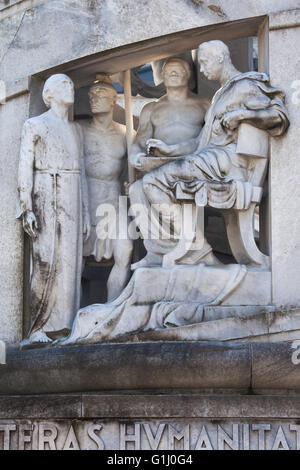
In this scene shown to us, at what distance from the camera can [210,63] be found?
Result: 660 inches

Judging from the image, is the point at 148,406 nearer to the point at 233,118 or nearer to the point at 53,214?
the point at 53,214

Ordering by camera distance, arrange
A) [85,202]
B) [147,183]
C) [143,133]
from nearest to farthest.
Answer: [147,183] < [85,202] < [143,133]

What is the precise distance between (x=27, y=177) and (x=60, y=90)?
97cm

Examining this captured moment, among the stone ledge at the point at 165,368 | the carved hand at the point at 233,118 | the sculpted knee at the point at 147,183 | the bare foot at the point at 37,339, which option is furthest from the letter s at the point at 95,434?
the carved hand at the point at 233,118

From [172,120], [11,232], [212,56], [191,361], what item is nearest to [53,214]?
[11,232]

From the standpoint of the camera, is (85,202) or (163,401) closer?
(163,401)

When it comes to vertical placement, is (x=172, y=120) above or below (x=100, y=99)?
below

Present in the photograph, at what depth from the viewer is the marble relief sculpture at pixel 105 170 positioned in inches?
671

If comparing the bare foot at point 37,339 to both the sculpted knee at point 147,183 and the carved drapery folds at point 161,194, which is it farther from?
the sculpted knee at point 147,183

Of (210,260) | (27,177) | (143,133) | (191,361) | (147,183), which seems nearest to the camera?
(191,361)

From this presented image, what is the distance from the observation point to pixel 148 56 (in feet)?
57.0

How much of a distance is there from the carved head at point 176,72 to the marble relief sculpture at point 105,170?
0.63m

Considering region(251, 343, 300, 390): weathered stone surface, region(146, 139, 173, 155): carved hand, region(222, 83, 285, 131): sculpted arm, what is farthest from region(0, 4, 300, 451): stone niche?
region(146, 139, 173, 155): carved hand
